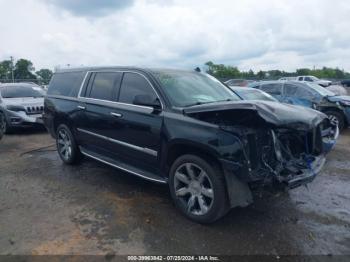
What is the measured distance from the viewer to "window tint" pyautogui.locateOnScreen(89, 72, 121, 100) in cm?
493

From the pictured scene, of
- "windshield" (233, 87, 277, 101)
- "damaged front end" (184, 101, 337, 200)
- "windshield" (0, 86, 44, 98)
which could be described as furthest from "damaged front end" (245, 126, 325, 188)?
"windshield" (0, 86, 44, 98)

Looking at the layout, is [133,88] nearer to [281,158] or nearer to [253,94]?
[281,158]

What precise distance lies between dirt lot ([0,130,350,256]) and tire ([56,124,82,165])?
0.45 metres

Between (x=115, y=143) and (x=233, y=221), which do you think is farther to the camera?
(x=115, y=143)

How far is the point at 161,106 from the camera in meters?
4.09

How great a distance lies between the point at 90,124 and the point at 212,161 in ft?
8.31

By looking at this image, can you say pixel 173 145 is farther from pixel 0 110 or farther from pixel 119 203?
pixel 0 110

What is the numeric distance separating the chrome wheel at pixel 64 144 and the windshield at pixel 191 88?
8.41 feet

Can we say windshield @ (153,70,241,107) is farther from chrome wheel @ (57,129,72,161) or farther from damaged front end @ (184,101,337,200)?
chrome wheel @ (57,129,72,161)

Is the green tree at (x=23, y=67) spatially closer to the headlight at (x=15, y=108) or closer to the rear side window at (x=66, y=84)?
the headlight at (x=15, y=108)

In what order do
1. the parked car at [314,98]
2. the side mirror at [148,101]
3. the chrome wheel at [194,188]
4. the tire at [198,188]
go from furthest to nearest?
the parked car at [314,98], the side mirror at [148,101], the chrome wheel at [194,188], the tire at [198,188]

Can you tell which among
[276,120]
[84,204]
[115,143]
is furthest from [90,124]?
[276,120]

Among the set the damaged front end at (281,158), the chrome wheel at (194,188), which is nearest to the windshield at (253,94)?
the damaged front end at (281,158)

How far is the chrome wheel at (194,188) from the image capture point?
3.69 m
